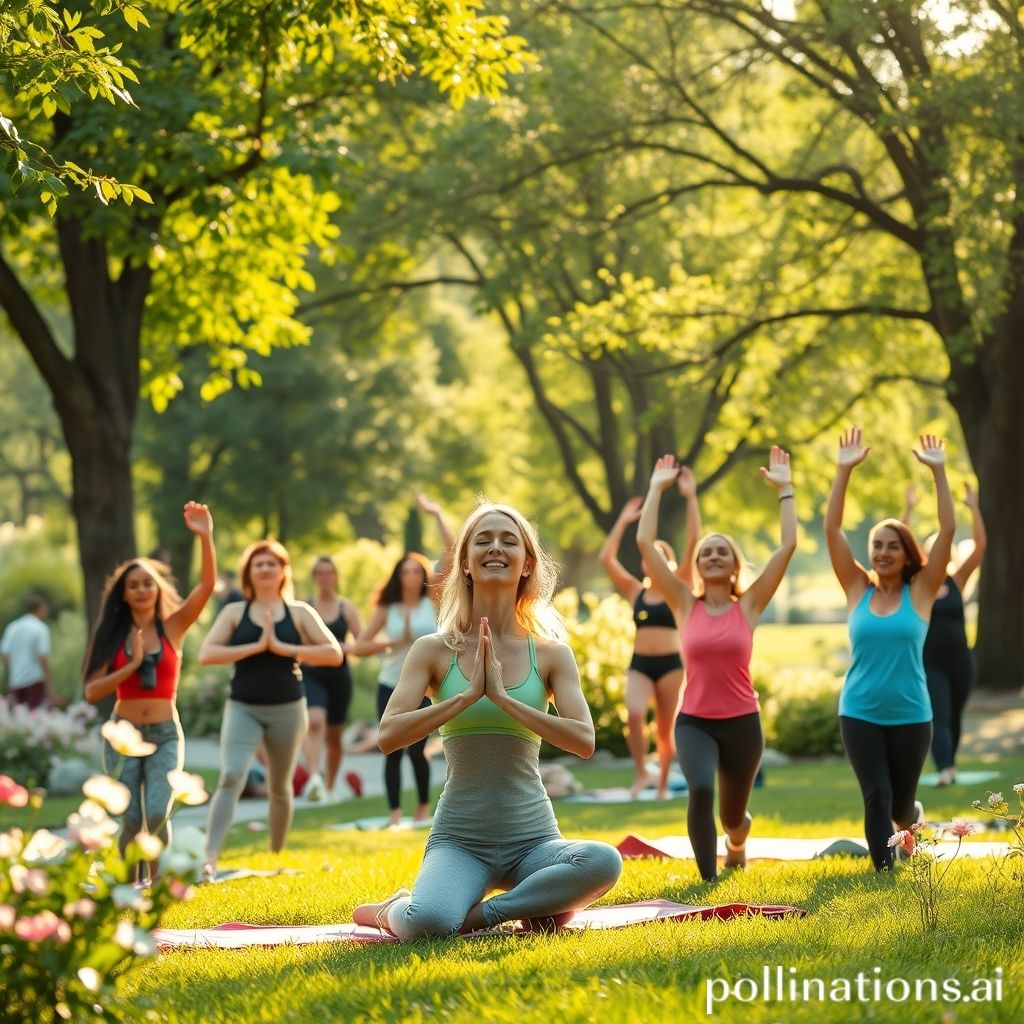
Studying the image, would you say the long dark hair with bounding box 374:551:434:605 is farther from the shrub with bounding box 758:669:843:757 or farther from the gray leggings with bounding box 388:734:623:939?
the shrub with bounding box 758:669:843:757

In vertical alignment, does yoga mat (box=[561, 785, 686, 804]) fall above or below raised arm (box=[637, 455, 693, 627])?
below

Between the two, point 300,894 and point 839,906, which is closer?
point 839,906

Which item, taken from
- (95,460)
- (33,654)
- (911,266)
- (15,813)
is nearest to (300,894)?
(95,460)

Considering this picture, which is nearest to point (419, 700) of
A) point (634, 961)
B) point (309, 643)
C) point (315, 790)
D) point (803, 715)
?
point (634, 961)

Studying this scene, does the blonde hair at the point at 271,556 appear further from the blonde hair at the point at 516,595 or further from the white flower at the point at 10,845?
the white flower at the point at 10,845

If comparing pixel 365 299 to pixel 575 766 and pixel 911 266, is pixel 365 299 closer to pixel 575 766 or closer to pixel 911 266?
pixel 911 266

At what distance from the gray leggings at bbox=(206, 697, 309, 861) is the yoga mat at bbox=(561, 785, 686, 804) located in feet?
16.2

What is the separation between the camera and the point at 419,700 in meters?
6.75

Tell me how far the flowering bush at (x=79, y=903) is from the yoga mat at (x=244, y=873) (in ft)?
16.6

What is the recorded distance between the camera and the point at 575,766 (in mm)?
19047

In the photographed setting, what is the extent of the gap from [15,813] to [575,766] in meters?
6.45

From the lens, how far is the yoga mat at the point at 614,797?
577 inches

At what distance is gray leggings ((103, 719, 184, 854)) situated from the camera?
348 inches

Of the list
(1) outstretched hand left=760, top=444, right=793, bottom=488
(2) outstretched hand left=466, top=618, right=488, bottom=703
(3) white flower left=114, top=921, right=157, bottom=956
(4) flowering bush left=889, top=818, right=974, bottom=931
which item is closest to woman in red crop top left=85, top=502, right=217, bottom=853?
(2) outstretched hand left=466, top=618, right=488, bottom=703
